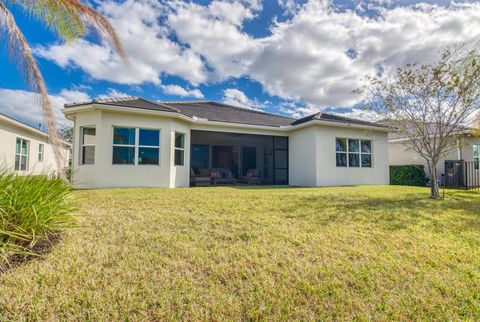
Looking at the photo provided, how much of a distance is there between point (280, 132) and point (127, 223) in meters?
11.1

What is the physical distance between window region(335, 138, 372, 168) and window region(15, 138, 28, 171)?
2030 cm

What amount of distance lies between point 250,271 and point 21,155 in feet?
65.3

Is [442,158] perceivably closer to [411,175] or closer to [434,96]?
[411,175]

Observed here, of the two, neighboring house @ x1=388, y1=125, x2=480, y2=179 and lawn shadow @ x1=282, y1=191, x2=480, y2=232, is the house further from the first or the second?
lawn shadow @ x1=282, y1=191, x2=480, y2=232

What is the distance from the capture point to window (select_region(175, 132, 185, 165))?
11.4m

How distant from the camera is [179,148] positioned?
37.7 feet

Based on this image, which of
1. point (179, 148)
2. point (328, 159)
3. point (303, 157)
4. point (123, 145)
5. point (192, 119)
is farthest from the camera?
point (303, 157)

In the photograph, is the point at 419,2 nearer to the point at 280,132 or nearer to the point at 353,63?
the point at 353,63

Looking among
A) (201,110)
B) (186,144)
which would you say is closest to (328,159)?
(186,144)

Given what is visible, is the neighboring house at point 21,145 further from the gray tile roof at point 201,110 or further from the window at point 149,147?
the window at point 149,147

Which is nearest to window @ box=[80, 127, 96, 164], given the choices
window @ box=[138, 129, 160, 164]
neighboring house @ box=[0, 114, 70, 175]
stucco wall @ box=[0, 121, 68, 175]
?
stucco wall @ box=[0, 121, 68, 175]

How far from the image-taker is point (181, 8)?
9.49 metres

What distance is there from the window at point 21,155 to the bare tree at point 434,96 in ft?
68.1

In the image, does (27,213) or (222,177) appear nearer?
(27,213)
